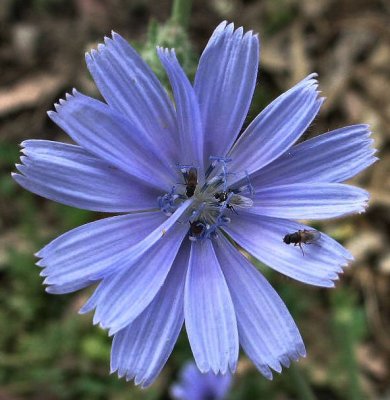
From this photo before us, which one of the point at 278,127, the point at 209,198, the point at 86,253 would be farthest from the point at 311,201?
the point at 86,253

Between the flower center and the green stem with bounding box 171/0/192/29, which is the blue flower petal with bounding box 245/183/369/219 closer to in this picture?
the flower center

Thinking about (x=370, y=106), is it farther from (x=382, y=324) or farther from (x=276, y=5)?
(x=382, y=324)

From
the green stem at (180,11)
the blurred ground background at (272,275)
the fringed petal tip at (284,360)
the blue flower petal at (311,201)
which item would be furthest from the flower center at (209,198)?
the blurred ground background at (272,275)

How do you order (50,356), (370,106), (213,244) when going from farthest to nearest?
(370,106) < (50,356) < (213,244)

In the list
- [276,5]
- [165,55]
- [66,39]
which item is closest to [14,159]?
[66,39]

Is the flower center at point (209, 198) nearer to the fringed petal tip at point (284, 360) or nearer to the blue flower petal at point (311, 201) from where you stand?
the blue flower petal at point (311, 201)

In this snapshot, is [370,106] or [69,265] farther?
[370,106]

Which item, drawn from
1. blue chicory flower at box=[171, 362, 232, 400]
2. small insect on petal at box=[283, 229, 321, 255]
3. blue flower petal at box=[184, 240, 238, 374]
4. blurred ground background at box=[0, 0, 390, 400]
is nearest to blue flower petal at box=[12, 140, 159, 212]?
blue flower petal at box=[184, 240, 238, 374]
